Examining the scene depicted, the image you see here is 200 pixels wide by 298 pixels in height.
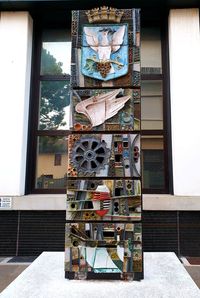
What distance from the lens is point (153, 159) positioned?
248 inches

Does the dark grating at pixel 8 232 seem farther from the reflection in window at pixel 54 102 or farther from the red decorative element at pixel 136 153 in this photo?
the red decorative element at pixel 136 153

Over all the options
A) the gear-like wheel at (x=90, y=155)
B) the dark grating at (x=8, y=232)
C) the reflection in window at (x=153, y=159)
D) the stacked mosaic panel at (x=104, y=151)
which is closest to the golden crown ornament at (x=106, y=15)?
the stacked mosaic panel at (x=104, y=151)

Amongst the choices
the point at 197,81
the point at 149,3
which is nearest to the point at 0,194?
the point at 197,81

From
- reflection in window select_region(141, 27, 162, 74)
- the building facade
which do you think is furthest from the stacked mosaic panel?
reflection in window select_region(141, 27, 162, 74)

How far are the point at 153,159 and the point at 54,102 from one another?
2.46m

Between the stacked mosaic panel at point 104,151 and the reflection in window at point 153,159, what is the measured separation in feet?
9.75

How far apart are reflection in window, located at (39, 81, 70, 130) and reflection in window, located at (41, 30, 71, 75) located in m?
0.30

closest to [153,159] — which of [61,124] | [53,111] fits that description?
[61,124]

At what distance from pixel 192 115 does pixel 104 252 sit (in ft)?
12.0

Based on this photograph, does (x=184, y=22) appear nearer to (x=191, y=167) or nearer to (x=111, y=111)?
(x=191, y=167)

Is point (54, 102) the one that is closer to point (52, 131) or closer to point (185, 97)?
point (52, 131)

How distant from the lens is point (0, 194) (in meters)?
5.89

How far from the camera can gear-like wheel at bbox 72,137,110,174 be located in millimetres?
3330

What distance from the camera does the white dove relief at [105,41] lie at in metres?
3.51
